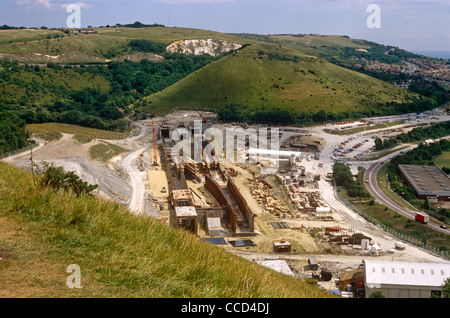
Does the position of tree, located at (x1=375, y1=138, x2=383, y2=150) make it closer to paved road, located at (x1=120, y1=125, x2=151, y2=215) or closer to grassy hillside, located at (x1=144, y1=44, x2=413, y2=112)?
grassy hillside, located at (x1=144, y1=44, x2=413, y2=112)

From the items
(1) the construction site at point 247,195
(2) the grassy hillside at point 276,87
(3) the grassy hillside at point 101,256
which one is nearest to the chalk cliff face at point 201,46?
(2) the grassy hillside at point 276,87

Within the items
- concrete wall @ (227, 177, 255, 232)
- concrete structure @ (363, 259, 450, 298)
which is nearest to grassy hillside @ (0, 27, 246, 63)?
concrete wall @ (227, 177, 255, 232)

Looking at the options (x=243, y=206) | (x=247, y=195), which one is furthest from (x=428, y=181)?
(x=243, y=206)

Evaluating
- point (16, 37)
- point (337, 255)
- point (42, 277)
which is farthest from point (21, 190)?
point (16, 37)

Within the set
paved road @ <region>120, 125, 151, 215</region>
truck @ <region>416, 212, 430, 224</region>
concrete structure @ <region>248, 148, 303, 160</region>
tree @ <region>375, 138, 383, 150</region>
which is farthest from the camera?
tree @ <region>375, 138, 383, 150</region>

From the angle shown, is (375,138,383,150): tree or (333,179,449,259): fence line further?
(375,138,383,150): tree
